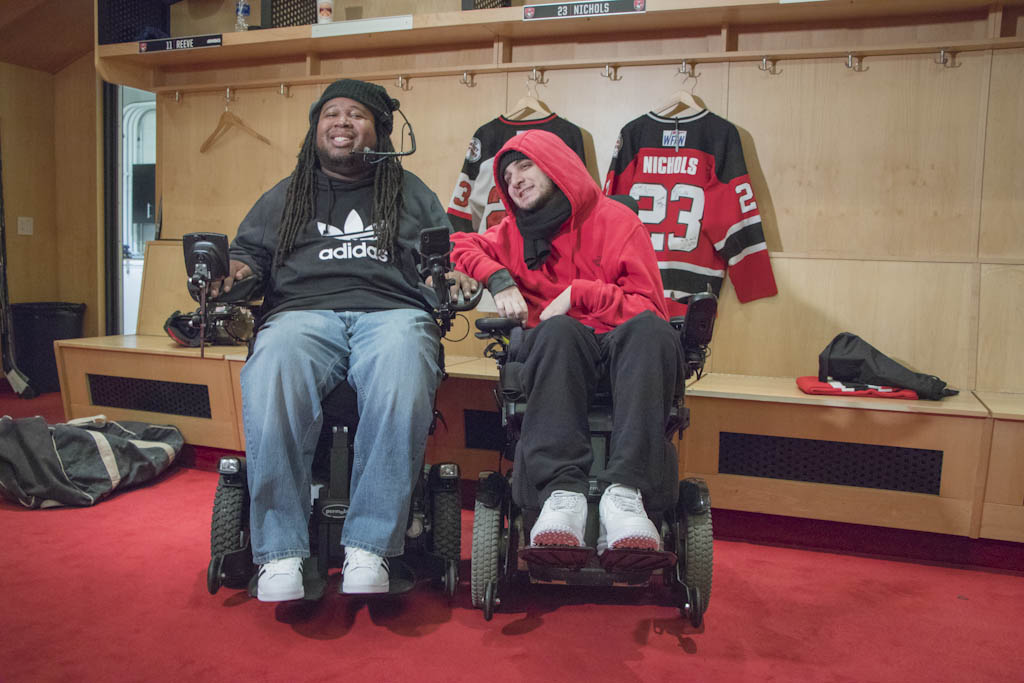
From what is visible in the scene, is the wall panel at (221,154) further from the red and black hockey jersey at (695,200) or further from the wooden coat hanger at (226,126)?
the red and black hockey jersey at (695,200)

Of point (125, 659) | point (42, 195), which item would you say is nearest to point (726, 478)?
point (125, 659)

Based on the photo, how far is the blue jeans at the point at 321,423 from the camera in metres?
1.64

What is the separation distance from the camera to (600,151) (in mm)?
3197

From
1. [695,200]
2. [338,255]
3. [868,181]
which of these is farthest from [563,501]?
[868,181]

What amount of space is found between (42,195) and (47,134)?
1.30ft

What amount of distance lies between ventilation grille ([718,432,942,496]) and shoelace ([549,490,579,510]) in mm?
1056

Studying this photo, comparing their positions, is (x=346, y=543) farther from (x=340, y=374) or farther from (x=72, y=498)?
(x=72, y=498)

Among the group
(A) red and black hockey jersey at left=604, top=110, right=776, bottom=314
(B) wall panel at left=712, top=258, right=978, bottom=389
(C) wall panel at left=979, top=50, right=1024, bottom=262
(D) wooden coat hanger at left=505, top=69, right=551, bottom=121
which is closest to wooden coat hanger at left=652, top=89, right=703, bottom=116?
(A) red and black hockey jersey at left=604, top=110, right=776, bottom=314

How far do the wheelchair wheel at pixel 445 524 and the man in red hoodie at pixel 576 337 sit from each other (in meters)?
0.28

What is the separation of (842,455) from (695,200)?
1148 millimetres

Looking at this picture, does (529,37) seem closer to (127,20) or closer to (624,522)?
(127,20)

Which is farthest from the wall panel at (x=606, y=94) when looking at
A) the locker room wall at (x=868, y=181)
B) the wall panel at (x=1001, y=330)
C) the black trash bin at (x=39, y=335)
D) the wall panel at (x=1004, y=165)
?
the black trash bin at (x=39, y=335)

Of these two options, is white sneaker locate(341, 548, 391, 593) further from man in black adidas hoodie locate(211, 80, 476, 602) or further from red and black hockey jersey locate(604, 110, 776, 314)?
red and black hockey jersey locate(604, 110, 776, 314)

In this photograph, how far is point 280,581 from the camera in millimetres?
1564
